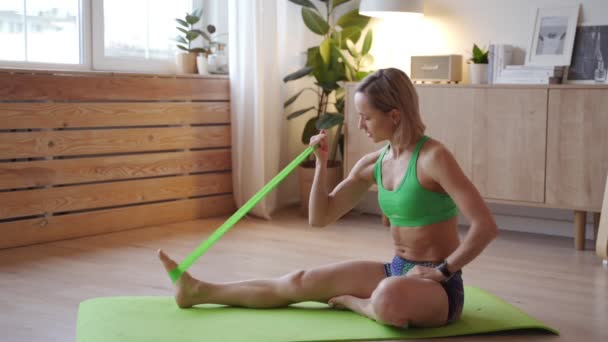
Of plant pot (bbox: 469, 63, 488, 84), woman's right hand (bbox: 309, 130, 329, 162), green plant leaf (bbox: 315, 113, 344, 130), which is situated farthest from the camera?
green plant leaf (bbox: 315, 113, 344, 130)

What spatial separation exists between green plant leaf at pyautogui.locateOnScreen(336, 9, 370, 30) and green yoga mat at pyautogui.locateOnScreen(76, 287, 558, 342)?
238 cm

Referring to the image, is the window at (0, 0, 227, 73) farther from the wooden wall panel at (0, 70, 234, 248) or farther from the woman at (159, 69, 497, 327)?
the woman at (159, 69, 497, 327)

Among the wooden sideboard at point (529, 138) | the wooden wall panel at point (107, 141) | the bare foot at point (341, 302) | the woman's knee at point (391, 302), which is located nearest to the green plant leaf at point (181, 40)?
the wooden wall panel at point (107, 141)

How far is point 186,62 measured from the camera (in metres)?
4.50

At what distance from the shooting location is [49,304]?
2.59 metres


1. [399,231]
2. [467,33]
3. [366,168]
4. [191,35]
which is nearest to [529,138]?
[467,33]

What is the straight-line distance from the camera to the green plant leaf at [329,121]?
4395mm

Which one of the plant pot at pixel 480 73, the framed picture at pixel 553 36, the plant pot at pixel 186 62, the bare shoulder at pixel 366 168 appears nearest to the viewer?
the bare shoulder at pixel 366 168

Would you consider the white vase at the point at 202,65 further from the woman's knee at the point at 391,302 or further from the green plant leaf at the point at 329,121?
the woman's knee at the point at 391,302

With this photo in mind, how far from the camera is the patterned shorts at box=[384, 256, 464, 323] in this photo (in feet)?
7.20

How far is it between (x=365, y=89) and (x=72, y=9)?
7.84ft

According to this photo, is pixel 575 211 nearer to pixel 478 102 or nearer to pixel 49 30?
pixel 478 102

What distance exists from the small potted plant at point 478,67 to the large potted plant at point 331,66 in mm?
641

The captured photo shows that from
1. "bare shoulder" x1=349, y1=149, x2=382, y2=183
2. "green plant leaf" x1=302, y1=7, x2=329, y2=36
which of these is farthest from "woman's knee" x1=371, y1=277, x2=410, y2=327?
"green plant leaf" x1=302, y1=7, x2=329, y2=36
